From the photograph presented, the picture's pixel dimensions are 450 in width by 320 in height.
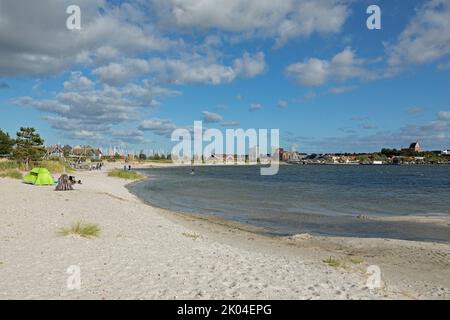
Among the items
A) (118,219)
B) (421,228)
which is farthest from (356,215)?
(118,219)

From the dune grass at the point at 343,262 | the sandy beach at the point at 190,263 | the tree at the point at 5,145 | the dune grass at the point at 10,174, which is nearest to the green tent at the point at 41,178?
the dune grass at the point at 10,174

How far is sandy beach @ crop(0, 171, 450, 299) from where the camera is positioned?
24.3 ft

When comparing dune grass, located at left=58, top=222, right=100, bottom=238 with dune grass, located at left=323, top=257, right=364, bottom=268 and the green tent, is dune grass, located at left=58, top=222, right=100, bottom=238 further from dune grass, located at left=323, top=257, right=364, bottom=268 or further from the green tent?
the green tent

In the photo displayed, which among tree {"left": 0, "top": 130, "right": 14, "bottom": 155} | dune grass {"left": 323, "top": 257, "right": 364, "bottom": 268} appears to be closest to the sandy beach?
dune grass {"left": 323, "top": 257, "right": 364, "bottom": 268}

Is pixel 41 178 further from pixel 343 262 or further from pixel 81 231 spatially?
pixel 343 262

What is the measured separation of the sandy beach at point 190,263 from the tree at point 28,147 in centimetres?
3475

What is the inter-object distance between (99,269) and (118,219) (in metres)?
7.65

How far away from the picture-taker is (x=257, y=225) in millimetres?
20250

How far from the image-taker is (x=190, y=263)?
952cm

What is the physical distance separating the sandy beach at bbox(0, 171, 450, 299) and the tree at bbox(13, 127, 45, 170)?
34746 mm

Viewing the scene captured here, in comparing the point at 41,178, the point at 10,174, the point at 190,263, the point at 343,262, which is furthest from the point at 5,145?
the point at 343,262

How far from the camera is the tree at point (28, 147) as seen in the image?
47938 mm

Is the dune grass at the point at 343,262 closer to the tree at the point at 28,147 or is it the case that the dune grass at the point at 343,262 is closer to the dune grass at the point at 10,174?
the dune grass at the point at 10,174
